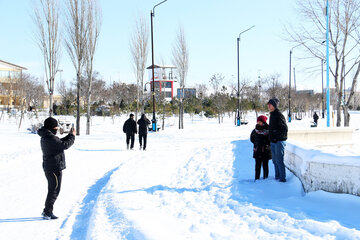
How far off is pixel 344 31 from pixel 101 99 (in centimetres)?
4785

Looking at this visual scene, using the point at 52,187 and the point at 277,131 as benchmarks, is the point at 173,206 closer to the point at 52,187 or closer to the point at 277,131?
the point at 52,187

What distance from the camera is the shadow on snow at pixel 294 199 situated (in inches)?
197

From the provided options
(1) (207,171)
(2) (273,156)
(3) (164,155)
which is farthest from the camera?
(3) (164,155)

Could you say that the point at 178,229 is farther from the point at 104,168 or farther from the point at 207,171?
the point at 104,168

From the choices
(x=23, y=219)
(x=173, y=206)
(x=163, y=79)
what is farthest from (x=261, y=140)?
(x=163, y=79)

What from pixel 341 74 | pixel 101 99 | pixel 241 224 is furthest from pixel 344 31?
pixel 101 99

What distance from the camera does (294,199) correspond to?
5941 mm

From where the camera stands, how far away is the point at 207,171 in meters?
9.08

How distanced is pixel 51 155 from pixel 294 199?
4.19 meters

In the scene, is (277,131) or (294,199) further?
(277,131)

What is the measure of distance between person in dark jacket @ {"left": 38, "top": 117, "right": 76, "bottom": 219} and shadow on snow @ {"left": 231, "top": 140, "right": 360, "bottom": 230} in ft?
10.2

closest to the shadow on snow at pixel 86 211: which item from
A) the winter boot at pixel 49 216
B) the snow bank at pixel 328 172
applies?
the winter boot at pixel 49 216

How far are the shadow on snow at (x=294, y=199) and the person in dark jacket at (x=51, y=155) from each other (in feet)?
10.2

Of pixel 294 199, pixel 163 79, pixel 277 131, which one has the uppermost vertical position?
pixel 163 79
